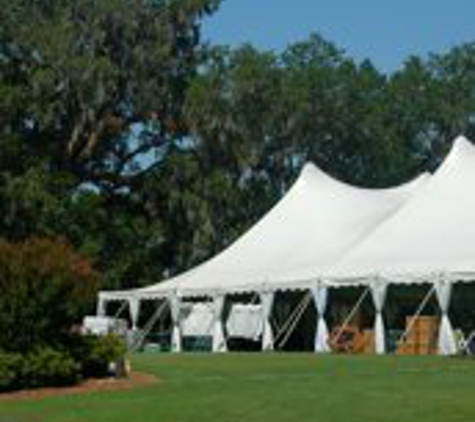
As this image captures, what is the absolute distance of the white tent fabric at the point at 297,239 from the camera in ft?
119

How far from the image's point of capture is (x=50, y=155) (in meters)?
52.5

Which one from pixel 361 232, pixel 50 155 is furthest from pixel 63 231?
pixel 361 232

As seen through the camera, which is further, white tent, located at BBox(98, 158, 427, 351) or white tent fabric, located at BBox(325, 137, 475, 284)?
white tent, located at BBox(98, 158, 427, 351)

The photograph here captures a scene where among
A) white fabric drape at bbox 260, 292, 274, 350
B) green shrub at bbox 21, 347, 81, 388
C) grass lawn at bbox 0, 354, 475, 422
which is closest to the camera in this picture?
grass lawn at bbox 0, 354, 475, 422

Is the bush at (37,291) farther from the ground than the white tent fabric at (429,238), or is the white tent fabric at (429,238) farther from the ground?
the white tent fabric at (429,238)

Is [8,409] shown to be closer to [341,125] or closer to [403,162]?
[341,125]

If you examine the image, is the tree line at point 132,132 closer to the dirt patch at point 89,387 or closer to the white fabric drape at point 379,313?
the white fabric drape at point 379,313

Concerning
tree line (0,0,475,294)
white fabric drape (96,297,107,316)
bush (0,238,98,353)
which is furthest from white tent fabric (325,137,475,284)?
tree line (0,0,475,294)

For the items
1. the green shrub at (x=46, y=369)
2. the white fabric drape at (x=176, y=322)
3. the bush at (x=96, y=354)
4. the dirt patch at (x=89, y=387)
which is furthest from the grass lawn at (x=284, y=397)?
the white fabric drape at (x=176, y=322)

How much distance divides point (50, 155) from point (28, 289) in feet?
105

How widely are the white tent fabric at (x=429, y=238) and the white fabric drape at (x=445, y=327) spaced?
34 centimetres

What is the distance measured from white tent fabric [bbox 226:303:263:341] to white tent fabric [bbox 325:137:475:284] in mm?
3179

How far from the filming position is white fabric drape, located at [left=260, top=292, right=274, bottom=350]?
3478cm

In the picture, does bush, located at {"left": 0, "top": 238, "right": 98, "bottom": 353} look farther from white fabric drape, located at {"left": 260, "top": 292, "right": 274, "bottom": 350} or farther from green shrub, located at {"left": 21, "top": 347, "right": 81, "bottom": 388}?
white fabric drape, located at {"left": 260, "top": 292, "right": 274, "bottom": 350}
